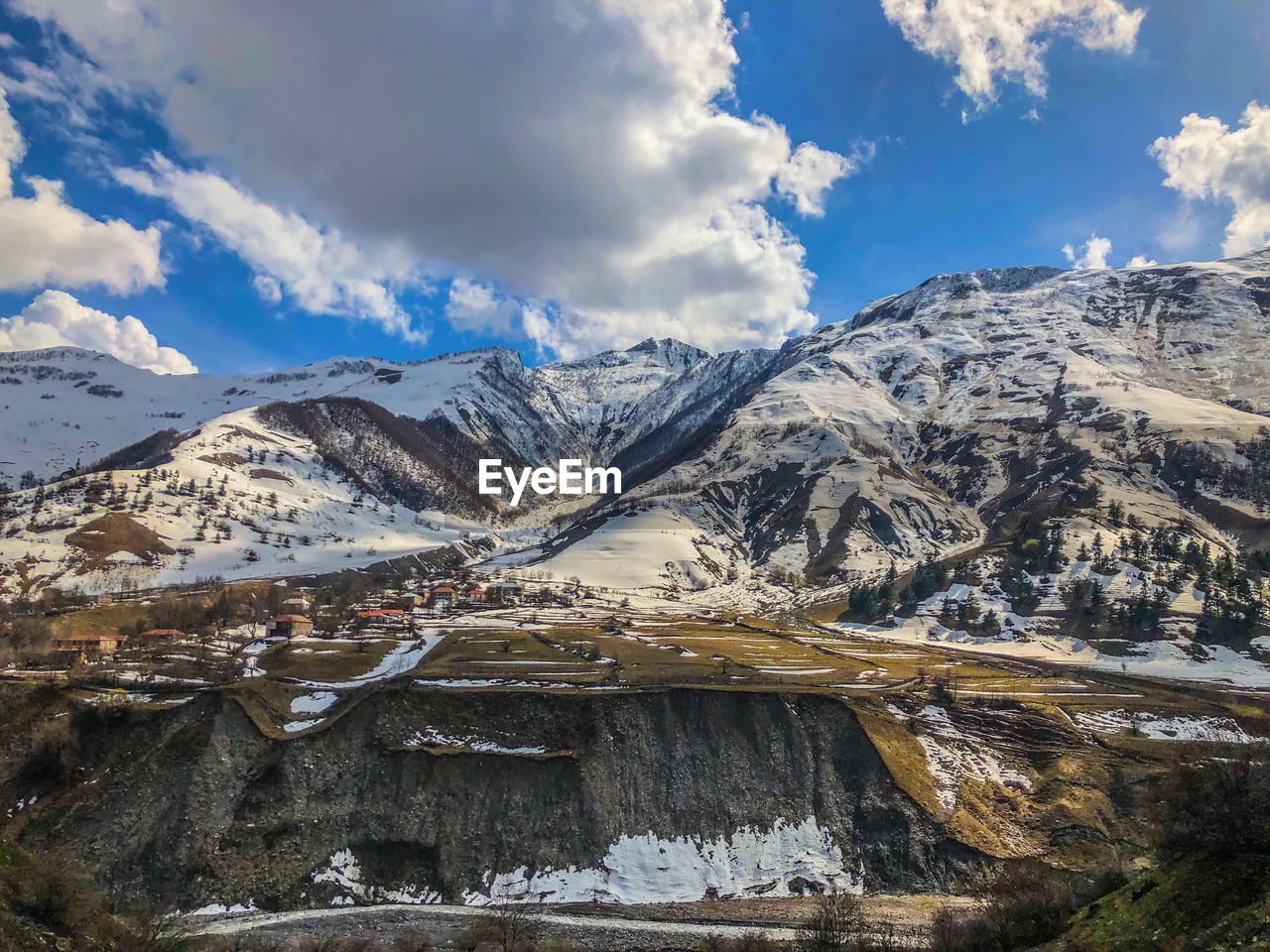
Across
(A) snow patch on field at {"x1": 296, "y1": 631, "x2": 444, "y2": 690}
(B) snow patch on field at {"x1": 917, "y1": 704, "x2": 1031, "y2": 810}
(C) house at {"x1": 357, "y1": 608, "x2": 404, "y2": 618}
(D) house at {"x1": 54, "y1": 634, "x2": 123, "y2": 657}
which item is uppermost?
(D) house at {"x1": 54, "y1": 634, "x2": 123, "y2": 657}

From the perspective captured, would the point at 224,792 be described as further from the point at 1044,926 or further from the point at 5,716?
the point at 1044,926

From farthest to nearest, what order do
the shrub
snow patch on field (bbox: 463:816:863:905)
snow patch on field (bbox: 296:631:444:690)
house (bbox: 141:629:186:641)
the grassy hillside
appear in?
house (bbox: 141:629:186:641) → snow patch on field (bbox: 296:631:444:690) → snow patch on field (bbox: 463:816:863:905) → the shrub → the grassy hillside

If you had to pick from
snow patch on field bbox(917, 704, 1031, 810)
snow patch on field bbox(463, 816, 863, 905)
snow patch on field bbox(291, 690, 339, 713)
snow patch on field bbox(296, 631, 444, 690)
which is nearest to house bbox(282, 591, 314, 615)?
snow patch on field bbox(296, 631, 444, 690)

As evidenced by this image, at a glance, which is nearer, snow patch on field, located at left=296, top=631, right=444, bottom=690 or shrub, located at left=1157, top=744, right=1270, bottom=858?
shrub, located at left=1157, top=744, right=1270, bottom=858

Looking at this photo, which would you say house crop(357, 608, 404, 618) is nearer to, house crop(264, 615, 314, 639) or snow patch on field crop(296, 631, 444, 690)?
house crop(264, 615, 314, 639)

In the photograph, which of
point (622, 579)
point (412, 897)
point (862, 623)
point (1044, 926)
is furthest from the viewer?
point (622, 579)

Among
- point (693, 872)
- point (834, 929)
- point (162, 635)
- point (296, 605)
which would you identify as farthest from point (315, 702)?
point (296, 605)

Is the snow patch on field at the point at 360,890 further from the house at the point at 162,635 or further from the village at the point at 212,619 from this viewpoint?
the house at the point at 162,635

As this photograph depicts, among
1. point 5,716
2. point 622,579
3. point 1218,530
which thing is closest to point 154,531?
point 622,579
